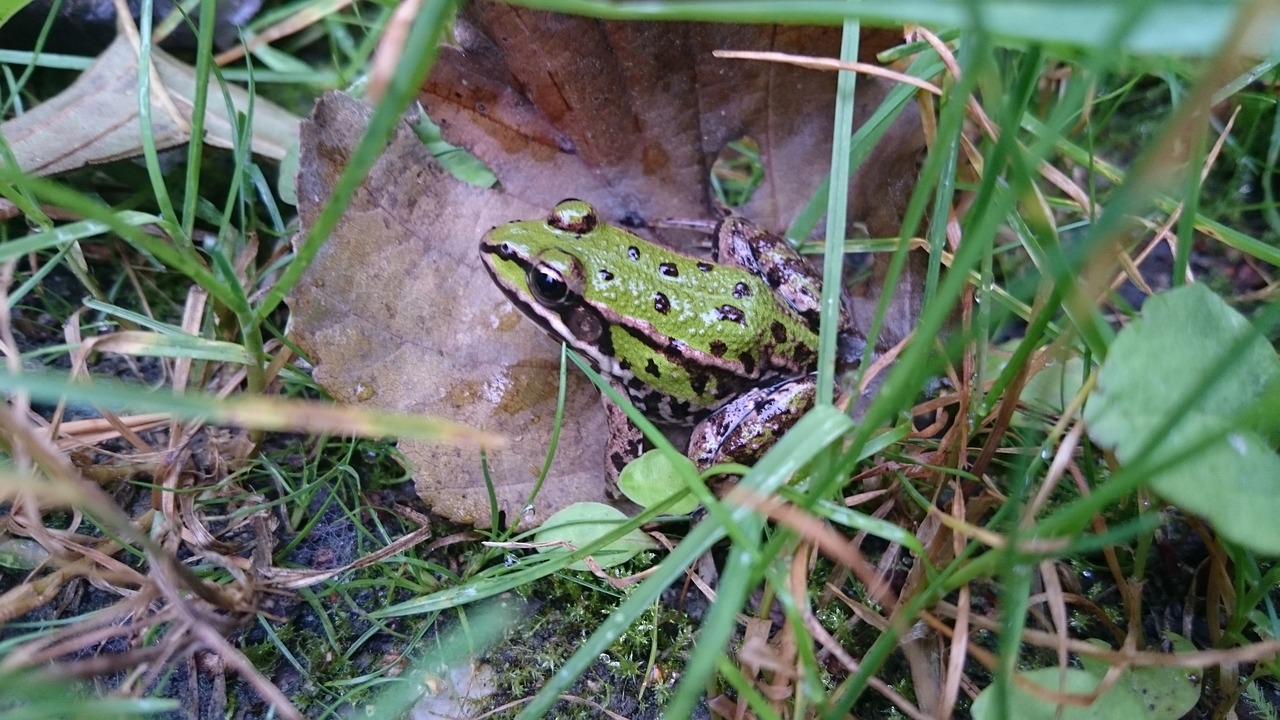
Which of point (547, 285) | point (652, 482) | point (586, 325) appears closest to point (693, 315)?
point (586, 325)

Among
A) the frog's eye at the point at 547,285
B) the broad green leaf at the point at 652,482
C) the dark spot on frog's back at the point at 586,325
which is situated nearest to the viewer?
the broad green leaf at the point at 652,482

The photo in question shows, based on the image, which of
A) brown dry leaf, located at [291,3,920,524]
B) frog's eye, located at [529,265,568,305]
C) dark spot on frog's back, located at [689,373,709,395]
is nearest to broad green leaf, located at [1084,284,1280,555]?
brown dry leaf, located at [291,3,920,524]

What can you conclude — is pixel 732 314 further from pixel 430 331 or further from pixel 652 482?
pixel 430 331

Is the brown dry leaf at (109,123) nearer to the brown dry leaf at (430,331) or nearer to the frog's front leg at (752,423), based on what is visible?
the brown dry leaf at (430,331)

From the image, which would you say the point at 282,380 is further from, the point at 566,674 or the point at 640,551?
the point at 566,674

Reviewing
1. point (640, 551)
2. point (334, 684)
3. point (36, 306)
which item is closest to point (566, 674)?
point (640, 551)

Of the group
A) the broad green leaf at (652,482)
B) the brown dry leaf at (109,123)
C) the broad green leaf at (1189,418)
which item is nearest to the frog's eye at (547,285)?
the broad green leaf at (652,482)

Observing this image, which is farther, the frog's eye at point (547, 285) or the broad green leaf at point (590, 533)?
the frog's eye at point (547, 285)
